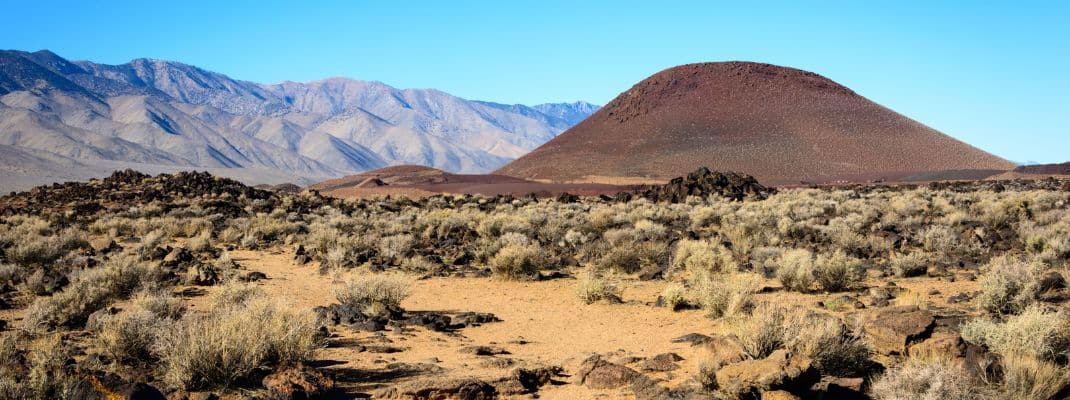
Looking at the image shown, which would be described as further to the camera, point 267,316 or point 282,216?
point 282,216

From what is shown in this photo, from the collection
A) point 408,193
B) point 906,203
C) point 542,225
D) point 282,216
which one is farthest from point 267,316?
point 408,193

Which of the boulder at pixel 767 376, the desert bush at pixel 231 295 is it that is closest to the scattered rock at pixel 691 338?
the boulder at pixel 767 376

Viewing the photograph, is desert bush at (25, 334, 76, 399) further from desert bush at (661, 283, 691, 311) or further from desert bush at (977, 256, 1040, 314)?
desert bush at (977, 256, 1040, 314)

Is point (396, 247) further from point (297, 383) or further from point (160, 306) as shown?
point (297, 383)

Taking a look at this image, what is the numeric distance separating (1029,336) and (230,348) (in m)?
6.43

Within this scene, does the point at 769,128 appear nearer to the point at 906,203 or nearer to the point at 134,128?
the point at 906,203

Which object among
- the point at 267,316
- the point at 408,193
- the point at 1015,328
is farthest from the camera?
the point at 408,193

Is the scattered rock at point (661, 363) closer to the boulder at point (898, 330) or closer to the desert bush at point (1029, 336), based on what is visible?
the boulder at point (898, 330)

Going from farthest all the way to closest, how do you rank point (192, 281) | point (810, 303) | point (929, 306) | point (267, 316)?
point (192, 281) < point (810, 303) < point (929, 306) < point (267, 316)

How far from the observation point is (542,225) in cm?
2181

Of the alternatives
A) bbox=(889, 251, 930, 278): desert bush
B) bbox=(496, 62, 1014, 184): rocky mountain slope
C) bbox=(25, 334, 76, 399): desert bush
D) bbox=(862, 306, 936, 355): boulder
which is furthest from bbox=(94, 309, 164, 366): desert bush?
bbox=(496, 62, 1014, 184): rocky mountain slope

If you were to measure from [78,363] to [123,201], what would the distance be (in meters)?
30.5

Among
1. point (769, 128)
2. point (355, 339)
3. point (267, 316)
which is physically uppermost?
point (769, 128)

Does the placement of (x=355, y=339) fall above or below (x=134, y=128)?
below
